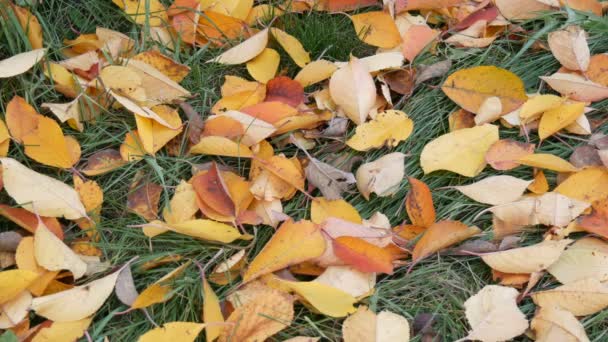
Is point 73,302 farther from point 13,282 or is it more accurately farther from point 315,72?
point 315,72

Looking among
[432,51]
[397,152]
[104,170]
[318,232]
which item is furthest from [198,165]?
[432,51]

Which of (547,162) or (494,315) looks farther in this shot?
(547,162)

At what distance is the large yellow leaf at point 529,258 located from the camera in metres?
1.34

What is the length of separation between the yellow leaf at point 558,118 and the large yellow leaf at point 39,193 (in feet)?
3.24

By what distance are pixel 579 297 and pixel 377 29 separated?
31.3 inches

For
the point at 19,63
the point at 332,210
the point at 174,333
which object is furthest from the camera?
the point at 19,63

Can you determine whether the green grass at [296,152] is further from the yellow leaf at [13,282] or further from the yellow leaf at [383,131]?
the yellow leaf at [13,282]

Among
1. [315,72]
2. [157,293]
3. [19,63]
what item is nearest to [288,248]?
[157,293]

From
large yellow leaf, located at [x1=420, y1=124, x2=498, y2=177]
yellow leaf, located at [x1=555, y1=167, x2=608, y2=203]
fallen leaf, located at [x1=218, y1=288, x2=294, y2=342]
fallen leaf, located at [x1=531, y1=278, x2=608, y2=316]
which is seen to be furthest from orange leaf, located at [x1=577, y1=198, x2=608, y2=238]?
fallen leaf, located at [x1=218, y1=288, x2=294, y2=342]

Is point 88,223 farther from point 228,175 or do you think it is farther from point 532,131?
point 532,131

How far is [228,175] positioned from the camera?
1.49 meters

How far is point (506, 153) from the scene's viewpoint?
1.52m

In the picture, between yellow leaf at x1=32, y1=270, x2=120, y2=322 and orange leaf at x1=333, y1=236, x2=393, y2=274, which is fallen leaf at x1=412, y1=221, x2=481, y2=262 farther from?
yellow leaf at x1=32, y1=270, x2=120, y2=322

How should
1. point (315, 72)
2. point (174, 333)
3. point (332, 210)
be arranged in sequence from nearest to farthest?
1. point (174, 333)
2. point (332, 210)
3. point (315, 72)
